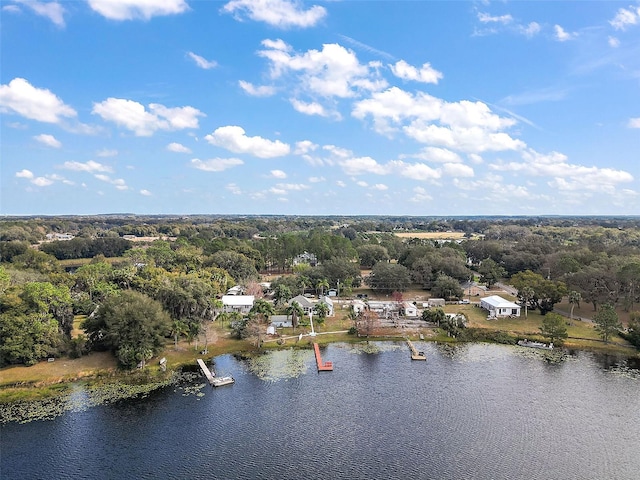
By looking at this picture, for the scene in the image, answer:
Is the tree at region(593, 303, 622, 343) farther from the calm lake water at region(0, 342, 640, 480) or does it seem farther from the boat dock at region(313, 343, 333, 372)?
the boat dock at region(313, 343, 333, 372)

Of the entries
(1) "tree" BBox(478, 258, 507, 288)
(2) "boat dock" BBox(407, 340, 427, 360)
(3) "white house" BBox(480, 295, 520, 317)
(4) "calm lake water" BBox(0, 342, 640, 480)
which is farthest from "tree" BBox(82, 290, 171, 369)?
(1) "tree" BBox(478, 258, 507, 288)

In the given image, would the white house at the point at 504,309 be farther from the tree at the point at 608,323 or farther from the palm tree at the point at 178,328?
the palm tree at the point at 178,328

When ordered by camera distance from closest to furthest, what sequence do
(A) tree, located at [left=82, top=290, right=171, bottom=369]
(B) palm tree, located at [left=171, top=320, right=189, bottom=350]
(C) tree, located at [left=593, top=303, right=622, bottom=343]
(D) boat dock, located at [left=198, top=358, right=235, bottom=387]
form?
1. (D) boat dock, located at [left=198, top=358, right=235, bottom=387]
2. (A) tree, located at [left=82, top=290, right=171, bottom=369]
3. (B) palm tree, located at [left=171, top=320, right=189, bottom=350]
4. (C) tree, located at [left=593, top=303, right=622, bottom=343]

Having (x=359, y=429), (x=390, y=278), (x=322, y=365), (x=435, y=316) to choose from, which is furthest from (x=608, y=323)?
(x=359, y=429)

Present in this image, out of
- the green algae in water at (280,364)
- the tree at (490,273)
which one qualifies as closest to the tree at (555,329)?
the green algae in water at (280,364)

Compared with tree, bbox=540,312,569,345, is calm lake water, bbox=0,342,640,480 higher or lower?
lower

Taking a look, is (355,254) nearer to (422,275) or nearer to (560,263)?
(422,275)

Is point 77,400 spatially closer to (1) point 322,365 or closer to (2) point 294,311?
(1) point 322,365

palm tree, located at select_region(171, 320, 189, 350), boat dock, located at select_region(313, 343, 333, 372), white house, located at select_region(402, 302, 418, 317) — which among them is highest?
palm tree, located at select_region(171, 320, 189, 350)
